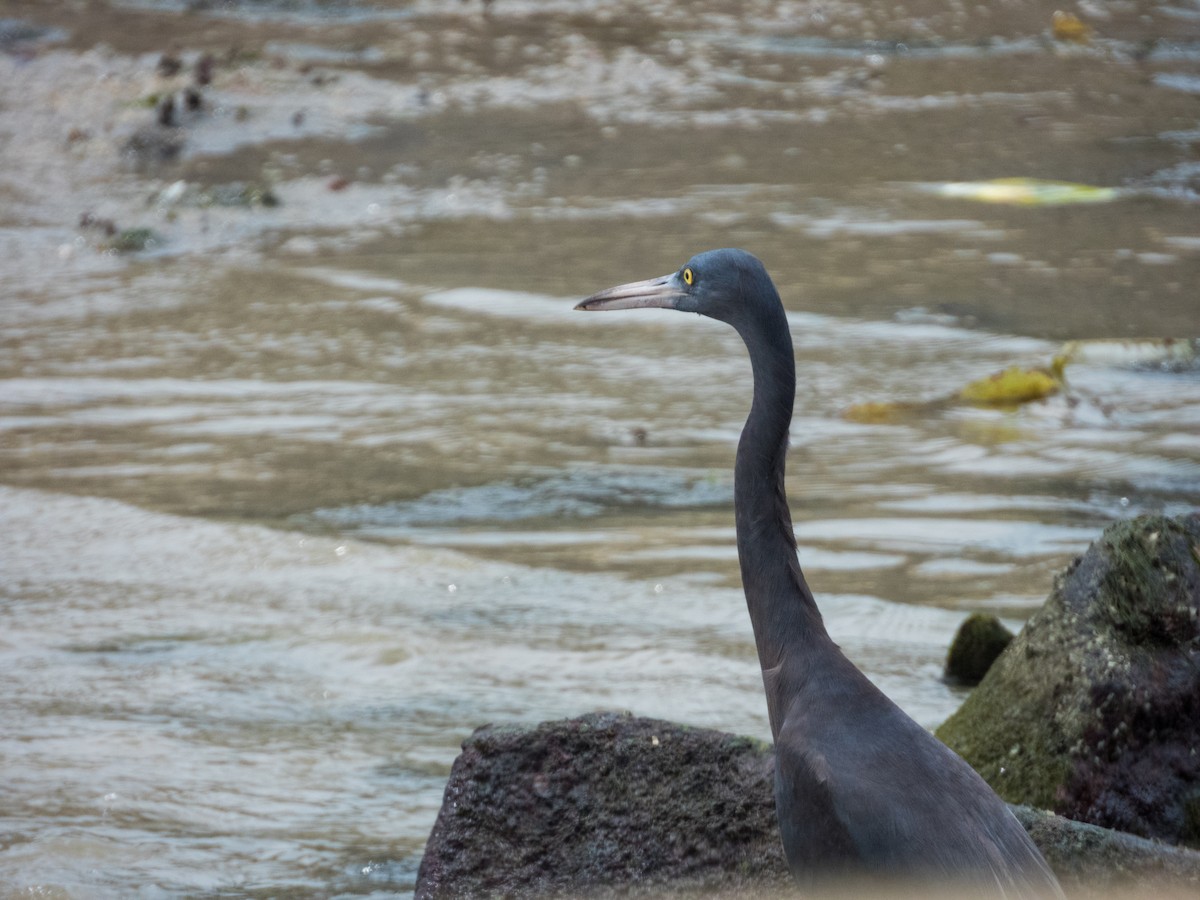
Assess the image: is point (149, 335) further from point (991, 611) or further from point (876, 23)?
point (876, 23)

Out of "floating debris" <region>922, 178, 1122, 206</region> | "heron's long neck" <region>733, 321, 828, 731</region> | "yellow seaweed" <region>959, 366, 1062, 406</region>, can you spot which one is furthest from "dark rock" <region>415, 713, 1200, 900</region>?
"floating debris" <region>922, 178, 1122, 206</region>

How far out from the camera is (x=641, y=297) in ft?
12.3

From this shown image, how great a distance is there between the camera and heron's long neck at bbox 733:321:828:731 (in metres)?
3.39

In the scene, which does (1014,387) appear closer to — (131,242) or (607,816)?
(607,816)

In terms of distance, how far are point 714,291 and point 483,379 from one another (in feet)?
13.7

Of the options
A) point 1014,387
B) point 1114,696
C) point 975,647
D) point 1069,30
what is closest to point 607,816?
point 1114,696

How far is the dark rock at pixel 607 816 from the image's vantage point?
3492 mm

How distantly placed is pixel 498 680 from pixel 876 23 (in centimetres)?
879

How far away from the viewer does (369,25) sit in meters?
12.4

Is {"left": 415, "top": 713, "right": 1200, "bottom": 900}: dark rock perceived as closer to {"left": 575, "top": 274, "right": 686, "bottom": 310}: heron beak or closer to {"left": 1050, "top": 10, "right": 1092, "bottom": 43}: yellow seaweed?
{"left": 575, "top": 274, "right": 686, "bottom": 310}: heron beak

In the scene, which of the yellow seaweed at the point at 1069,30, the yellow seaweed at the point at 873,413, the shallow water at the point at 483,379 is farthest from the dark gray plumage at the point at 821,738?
the yellow seaweed at the point at 1069,30

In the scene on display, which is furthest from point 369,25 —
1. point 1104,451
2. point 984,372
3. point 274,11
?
point 1104,451

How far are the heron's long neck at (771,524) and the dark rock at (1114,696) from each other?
26.5 inches

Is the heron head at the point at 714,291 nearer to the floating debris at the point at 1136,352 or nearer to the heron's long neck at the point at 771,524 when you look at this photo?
the heron's long neck at the point at 771,524
